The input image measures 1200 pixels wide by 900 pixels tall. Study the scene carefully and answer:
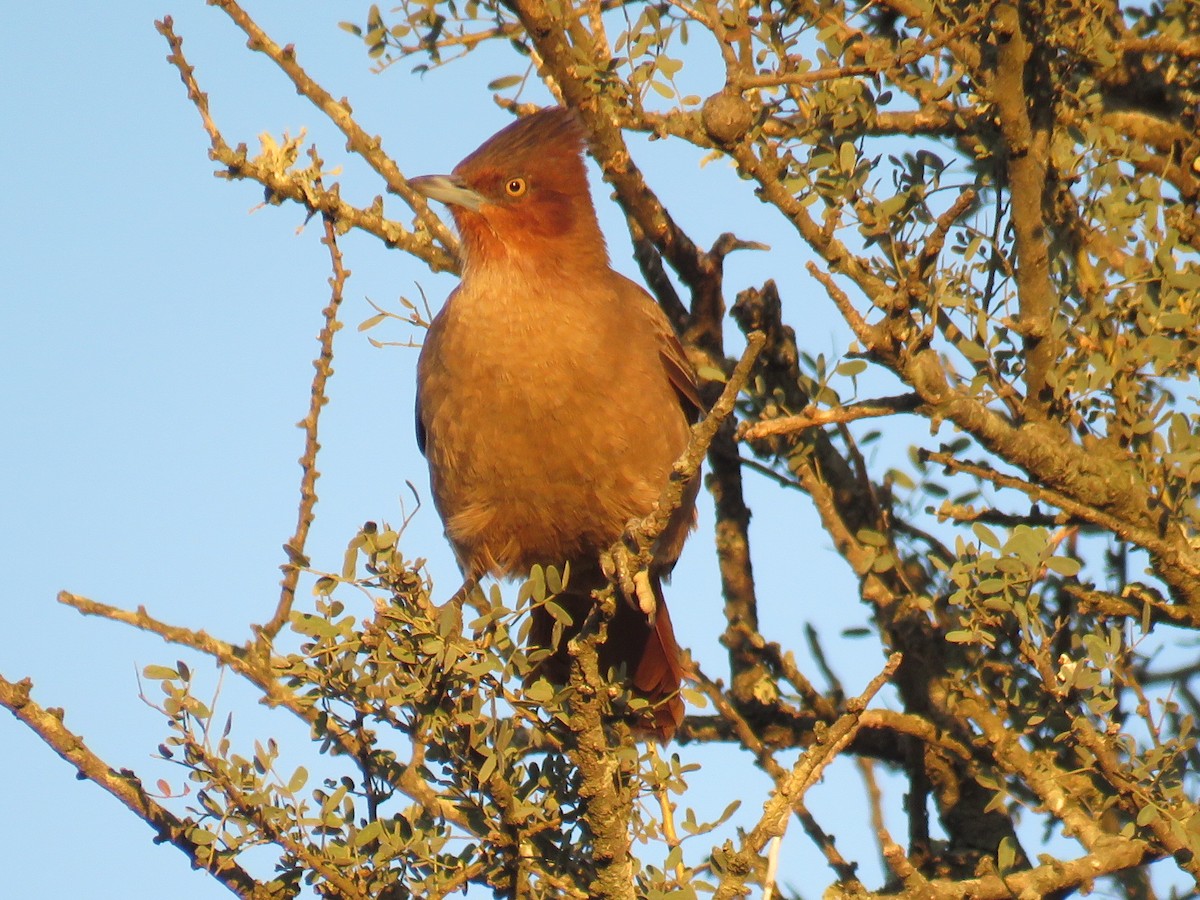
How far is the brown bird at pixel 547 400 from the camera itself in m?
4.83

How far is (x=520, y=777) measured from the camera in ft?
12.4

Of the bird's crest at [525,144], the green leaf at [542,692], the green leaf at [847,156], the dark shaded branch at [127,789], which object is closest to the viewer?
the dark shaded branch at [127,789]

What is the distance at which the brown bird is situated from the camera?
4832mm

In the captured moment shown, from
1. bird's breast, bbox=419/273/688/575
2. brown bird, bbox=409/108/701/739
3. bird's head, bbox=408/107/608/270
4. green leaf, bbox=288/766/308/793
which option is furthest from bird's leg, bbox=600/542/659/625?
bird's head, bbox=408/107/608/270

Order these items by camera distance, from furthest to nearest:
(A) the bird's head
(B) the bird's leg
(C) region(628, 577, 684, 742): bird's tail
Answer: (A) the bird's head
(C) region(628, 577, 684, 742): bird's tail
(B) the bird's leg

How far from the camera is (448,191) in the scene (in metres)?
5.42

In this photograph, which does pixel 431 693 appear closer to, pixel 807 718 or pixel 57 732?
pixel 57 732

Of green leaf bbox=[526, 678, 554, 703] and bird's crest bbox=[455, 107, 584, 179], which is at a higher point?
bird's crest bbox=[455, 107, 584, 179]

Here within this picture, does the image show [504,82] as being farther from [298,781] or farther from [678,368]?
[298,781]

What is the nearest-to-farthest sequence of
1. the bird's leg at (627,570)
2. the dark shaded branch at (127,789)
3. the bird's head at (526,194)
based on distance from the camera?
the dark shaded branch at (127,789)
the bird's leg at (627,570)
the bird's head at (526,194)

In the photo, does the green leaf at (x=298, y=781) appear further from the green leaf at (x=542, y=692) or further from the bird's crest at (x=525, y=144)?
the bird's crest at (x=525, y=144)

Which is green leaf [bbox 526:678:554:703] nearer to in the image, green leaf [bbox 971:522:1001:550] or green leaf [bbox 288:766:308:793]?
green leaf [bbox 288:766:308:793]

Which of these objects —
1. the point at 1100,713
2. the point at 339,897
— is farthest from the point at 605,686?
the point at 1100,713

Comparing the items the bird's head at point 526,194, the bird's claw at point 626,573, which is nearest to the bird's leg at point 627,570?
the bird's claw at point 626,573
